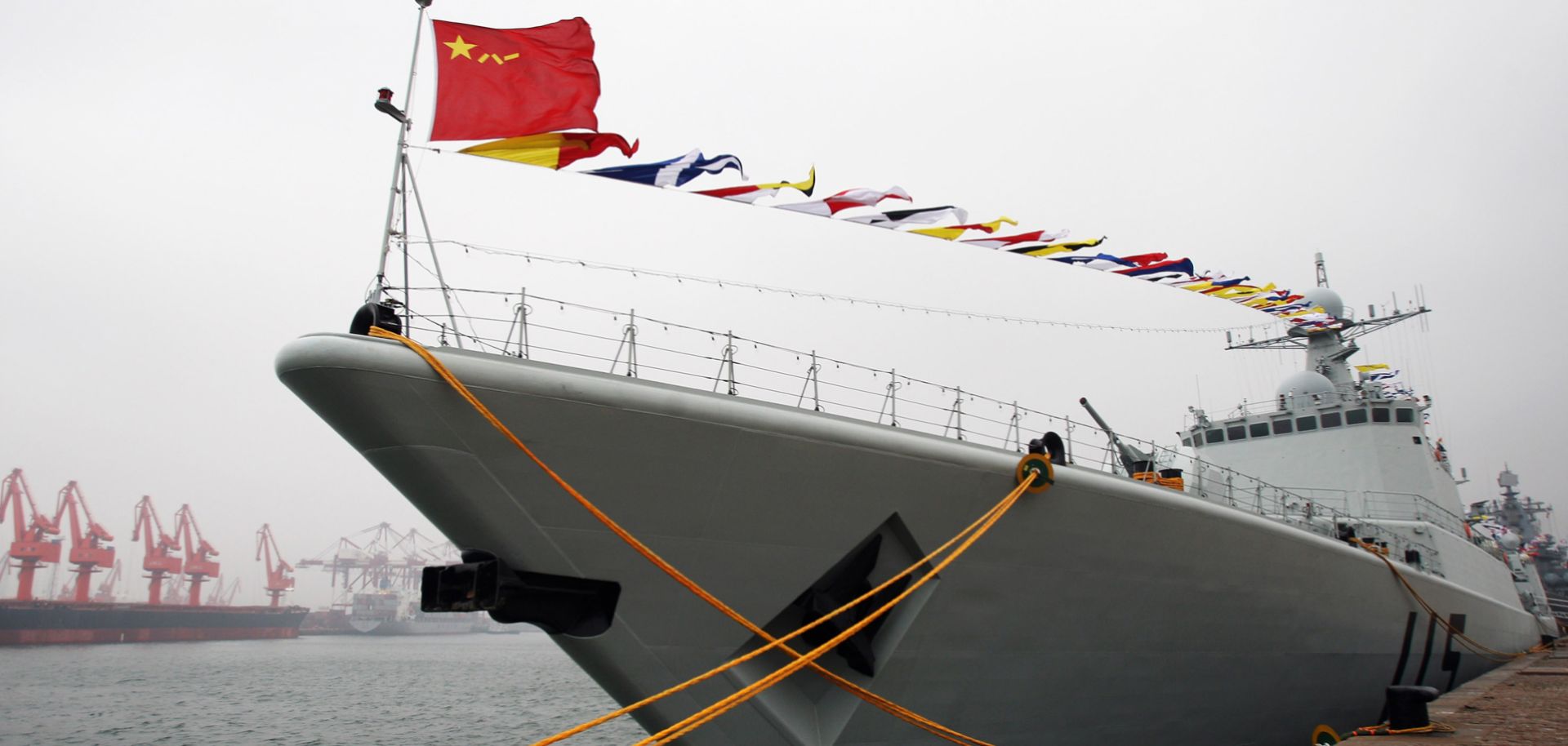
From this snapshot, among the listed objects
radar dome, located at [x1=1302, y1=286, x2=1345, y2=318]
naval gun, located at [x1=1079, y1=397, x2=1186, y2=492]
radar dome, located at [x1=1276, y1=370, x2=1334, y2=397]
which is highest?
radar dome, located at [x1=1302, y1=286, x2=1345, y2=318]

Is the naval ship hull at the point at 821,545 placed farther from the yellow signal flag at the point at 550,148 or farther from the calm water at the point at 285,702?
the calm water at the point at 285,702

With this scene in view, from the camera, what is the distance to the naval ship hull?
5719 millimetres

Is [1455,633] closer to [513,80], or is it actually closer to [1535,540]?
[513,80]

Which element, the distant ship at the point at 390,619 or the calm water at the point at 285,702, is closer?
the calm water at the point at 285,702

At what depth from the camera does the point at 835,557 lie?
6875 millimetres

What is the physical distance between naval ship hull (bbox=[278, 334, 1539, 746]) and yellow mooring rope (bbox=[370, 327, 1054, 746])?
8cm

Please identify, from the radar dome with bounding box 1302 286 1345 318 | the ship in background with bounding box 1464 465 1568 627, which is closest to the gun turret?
the radar dome with bounding box 1302 286 1345 318

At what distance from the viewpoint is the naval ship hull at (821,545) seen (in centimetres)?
572

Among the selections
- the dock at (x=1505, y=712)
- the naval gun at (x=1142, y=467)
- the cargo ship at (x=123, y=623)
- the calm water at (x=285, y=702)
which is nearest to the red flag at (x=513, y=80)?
the naval gun at (x=1142, y=467)

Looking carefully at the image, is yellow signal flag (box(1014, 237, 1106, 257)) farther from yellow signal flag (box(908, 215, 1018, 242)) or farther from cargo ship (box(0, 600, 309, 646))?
cargo ship (box(0, 600, 309, 646))

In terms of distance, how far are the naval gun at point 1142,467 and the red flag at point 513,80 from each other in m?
6.31

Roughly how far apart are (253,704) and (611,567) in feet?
91.8

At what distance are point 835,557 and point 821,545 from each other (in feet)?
0.58

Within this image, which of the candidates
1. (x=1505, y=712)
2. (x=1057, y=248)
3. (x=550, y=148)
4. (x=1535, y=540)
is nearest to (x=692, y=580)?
(x=550, y=148)
